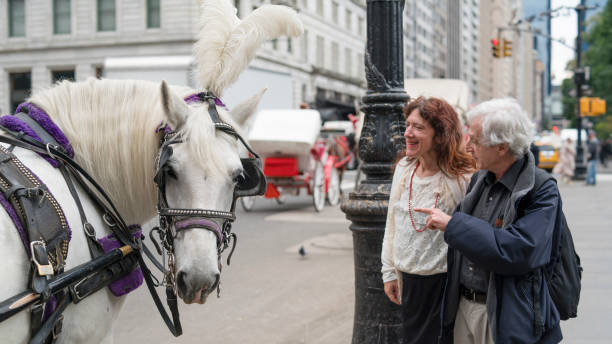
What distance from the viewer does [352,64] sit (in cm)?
5388

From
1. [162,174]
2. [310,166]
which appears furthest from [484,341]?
[310,166]

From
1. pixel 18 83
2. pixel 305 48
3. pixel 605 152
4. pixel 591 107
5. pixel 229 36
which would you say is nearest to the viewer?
pixel 229 36

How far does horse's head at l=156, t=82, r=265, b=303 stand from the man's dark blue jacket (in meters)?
0.98

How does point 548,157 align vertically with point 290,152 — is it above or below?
below

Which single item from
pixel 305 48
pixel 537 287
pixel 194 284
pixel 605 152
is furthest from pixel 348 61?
pixel 194 284

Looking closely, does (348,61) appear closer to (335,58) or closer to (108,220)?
(335,58)

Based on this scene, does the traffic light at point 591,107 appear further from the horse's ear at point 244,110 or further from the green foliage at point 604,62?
the horse's ear at point 244,110

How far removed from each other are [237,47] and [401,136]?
1904 mm

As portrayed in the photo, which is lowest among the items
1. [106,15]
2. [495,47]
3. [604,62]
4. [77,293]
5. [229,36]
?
[77,293]

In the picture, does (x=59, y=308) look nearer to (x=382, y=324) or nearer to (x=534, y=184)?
(x=534, y=184)

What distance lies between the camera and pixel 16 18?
1401 inches

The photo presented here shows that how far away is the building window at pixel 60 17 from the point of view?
3444 centimetres

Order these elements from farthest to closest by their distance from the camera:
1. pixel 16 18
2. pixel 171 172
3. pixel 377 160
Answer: pixel 16 18
pixel 377 160
pixel 171 172

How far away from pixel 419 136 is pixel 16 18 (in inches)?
1517
